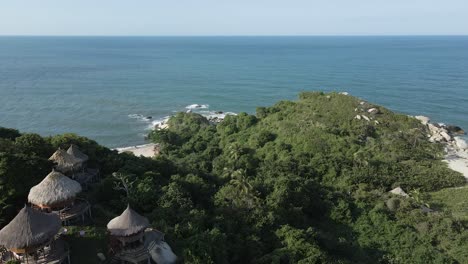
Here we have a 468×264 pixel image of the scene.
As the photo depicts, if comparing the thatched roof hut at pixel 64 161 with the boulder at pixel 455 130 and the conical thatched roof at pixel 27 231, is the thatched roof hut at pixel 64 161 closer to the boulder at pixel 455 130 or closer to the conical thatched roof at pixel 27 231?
the conical thatched roof at pixel 27 231

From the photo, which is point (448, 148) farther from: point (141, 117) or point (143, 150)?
point (141, 117)

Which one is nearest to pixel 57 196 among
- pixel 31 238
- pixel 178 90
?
pixel 31 238

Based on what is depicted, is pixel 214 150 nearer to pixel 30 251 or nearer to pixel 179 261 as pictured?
pixel 179 261

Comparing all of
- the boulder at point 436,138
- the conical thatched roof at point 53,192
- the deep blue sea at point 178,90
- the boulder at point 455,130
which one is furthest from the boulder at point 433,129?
the conical thatched roof at point 53,192

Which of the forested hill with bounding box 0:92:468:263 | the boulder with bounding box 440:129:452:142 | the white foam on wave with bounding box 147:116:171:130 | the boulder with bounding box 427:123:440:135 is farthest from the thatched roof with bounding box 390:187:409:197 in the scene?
the white foam on wave with bounding box 147:116:171:130

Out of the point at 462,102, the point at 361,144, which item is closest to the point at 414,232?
the point at 361,144

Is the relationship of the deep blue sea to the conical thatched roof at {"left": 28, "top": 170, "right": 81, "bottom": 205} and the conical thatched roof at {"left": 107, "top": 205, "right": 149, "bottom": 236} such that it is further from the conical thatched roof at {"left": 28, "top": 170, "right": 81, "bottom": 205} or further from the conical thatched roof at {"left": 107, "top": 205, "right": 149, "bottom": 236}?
the conical thatched roof at {"left": 107, "top": 205, "right": 149, "bottom": 236}

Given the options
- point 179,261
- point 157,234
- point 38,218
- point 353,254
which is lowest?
point 353,254
